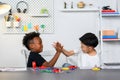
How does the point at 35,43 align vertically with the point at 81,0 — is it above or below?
below

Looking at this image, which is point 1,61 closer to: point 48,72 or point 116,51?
point 116,51

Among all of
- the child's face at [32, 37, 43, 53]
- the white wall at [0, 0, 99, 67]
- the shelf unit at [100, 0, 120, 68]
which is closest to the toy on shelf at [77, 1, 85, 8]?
the white wall at [0, 0, 99, 67]

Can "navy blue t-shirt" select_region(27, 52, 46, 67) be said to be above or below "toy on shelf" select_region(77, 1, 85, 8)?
below

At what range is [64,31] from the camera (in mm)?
4391

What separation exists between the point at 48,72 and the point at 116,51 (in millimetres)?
2409

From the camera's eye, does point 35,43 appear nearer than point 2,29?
Yes

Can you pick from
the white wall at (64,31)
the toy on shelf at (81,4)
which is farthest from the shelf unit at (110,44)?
the toy on shelf at (81,4)

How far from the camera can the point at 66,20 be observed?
4.39 metres

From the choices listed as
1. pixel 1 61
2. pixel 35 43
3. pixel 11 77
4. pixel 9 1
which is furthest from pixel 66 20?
pixel 11 77

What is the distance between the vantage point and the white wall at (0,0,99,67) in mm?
4371

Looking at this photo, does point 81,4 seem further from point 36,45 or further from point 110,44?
point 36,45

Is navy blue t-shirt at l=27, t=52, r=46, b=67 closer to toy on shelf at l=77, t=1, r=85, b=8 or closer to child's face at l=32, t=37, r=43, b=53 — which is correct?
child's face at l=32, t=37, r=43, b=53

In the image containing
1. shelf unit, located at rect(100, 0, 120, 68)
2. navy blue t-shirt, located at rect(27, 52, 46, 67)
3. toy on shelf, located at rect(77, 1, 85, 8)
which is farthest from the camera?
shelf unit, located at rect(100, 0, 120, 68)

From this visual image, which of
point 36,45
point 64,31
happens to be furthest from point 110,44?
point 36,45
